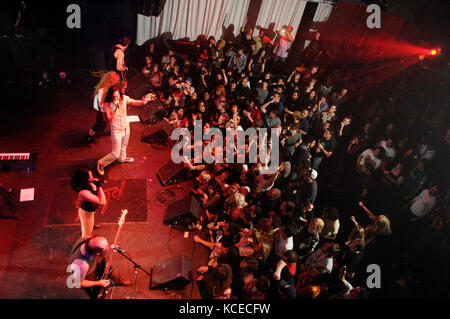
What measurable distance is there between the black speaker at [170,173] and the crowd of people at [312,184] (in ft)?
0.77

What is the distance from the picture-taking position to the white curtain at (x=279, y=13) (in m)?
9.28

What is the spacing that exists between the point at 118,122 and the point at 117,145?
1.45 ft

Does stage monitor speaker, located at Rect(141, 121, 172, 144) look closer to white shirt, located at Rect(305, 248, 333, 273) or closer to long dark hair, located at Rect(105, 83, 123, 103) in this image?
long dark hair, located at Rect(105, 83, 123, 103)

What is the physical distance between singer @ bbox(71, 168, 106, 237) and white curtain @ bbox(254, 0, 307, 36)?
25.1ft

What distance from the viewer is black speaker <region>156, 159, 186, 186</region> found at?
Result: 561cm

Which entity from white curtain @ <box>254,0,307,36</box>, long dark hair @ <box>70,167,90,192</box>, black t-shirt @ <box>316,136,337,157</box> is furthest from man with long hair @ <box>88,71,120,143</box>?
white curtain @ <box>254,0,307,36</box>

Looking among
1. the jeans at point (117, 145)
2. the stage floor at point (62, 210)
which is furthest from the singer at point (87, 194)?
the jeans at point (117, 145)

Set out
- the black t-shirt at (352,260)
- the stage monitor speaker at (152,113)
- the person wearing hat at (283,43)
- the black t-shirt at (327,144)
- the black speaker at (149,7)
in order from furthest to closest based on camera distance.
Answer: the person wearing hat at (283,43) < the black speaker at (149,7) < the stage monitor speaker at (152,113) < the black t-shirt at (327,144) < the black t-shirt at (352,260)

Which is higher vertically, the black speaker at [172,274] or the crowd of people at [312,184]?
the crowd of people at [312,184]

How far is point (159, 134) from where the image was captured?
6.33 metres

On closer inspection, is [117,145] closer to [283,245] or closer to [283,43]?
[283,245]

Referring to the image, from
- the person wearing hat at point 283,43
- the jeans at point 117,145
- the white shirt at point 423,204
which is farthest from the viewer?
the person wearing hat at point 283,43

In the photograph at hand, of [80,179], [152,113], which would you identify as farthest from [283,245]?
[152,113]

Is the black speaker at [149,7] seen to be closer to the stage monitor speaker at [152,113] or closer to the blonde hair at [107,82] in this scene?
the stage monitor speaker at [152,113]
